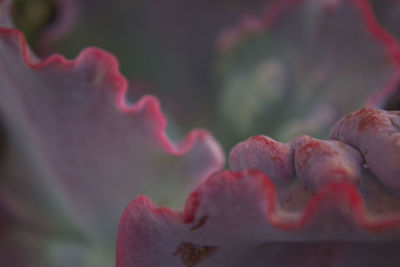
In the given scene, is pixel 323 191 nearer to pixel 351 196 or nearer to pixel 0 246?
pixel 351 196

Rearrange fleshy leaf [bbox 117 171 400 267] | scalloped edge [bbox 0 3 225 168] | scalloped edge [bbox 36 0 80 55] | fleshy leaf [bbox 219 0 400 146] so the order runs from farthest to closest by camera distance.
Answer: scalloped edge [bbox 36 0 80 55]
fleshy leaf [bbox 219 0 400 146]
scalloped edge [bbox 0 3 225 168]
fleshy leaf [bbox 117 171 400 267]

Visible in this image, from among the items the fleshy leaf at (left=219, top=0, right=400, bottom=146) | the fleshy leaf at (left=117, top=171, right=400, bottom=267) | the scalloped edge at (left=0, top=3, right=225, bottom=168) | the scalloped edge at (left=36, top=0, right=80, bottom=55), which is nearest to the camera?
the fleshy leaf at (left=117, top=171, right=400, bottom=267)

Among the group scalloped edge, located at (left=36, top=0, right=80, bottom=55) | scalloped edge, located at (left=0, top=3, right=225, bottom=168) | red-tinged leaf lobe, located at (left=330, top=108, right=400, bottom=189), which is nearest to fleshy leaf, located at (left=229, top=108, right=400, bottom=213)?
red-tinged leaf lobe, located at (left=330, top=108, right=400, bottom=189)

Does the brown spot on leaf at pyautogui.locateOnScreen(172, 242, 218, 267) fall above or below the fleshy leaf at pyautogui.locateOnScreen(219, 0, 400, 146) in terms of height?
below

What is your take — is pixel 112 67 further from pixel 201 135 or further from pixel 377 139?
pixel 377 139

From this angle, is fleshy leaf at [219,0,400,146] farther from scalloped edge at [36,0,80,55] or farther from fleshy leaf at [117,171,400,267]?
fleshy leaf at [117,171,400,267]

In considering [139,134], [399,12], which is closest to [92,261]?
[139,134]

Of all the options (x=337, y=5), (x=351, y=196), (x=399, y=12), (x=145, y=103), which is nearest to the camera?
(x=351, y=196)
